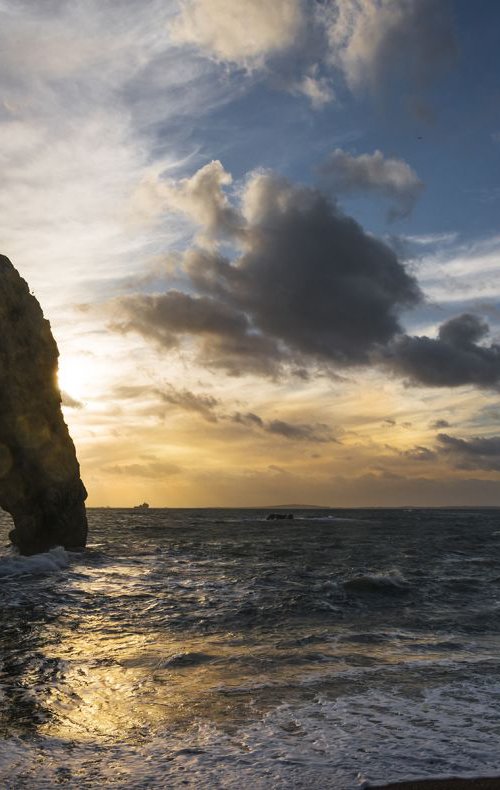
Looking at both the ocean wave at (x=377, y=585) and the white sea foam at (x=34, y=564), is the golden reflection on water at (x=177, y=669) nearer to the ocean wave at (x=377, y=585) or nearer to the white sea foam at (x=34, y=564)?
the ocean wave at (x=377, y=585)

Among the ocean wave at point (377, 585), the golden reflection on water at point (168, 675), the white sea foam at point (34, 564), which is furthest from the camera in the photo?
the white sea foam at point (34, 564)

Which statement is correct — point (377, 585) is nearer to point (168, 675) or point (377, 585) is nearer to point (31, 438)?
point (168, 675)

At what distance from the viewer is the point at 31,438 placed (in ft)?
126

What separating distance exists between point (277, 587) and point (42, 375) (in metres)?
23.8

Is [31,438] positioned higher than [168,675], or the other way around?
[31,438]

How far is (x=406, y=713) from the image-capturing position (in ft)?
32.9

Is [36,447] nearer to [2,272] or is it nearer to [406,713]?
[2,272]

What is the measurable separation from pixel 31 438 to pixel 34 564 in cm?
897

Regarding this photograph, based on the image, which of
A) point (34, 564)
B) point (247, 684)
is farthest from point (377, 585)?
point (34, 564)

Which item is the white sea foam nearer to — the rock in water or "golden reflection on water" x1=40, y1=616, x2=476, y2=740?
the rock in water

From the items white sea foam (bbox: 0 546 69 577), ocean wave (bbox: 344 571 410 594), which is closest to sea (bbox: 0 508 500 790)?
ocean wave (bbox: 344 571 410 594)

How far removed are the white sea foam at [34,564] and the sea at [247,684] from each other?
5.11 metres

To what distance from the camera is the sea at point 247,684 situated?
7.76 meters

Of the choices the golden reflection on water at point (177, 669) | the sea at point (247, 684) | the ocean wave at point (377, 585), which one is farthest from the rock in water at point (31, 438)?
the ocean wave at point (377, 585)
